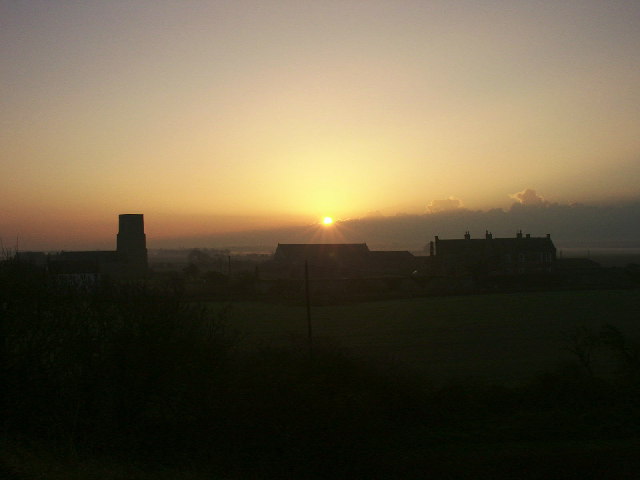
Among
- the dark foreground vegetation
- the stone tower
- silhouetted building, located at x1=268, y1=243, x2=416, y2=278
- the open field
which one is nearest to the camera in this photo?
the dark foreground vegetation

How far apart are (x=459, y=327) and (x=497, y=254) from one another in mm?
37837

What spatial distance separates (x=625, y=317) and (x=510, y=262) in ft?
116

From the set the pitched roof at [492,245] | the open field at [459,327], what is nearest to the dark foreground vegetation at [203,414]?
the open field at [459,327]

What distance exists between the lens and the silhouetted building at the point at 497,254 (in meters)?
64.4

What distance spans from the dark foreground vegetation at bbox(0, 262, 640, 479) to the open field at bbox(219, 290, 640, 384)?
2.54 meters

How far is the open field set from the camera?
61.4 feet

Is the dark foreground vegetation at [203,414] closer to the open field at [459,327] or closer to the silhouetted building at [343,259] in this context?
the open field at [459,327]

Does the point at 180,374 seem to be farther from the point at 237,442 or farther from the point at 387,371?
the point at 387,371

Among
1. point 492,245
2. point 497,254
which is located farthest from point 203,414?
point 492,245

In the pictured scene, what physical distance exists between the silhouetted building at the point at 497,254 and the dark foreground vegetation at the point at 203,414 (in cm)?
5198

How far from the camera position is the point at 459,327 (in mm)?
30234

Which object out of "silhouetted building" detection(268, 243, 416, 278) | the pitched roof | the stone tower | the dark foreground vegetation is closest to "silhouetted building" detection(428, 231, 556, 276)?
the pitched roof

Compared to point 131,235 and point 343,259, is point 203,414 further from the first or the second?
point 343,259

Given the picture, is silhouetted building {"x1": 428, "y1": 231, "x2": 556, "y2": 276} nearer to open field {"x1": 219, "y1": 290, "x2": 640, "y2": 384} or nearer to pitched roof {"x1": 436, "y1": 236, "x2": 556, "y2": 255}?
pitched roof {"x1": 436, "y1": 236, "x2": 556, "y2": 255}
